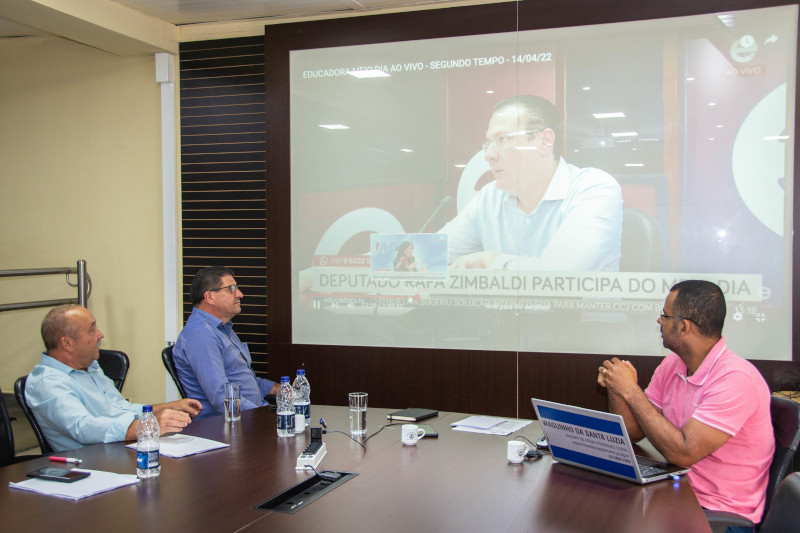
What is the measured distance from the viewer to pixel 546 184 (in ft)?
15.6

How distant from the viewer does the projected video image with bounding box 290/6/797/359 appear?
437 cm

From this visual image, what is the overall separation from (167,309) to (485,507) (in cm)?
422

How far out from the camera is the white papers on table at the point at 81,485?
2.21 meters

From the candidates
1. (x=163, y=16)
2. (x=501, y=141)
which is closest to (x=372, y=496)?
(x=501, y=141)

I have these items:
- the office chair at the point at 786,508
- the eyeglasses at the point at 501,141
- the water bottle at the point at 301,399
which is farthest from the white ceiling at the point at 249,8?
the office chair at the point at 786,508

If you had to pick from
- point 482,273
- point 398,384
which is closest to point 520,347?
point 482,273

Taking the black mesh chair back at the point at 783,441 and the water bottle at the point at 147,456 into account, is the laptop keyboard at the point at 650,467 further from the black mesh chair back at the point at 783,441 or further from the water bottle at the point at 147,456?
the water bottle at the point at 147,456

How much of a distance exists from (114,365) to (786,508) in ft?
10.3

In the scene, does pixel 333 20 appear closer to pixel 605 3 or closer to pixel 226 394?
pixel 605 3

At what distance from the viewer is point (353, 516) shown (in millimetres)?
2062

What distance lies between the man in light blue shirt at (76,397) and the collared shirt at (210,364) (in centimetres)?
32

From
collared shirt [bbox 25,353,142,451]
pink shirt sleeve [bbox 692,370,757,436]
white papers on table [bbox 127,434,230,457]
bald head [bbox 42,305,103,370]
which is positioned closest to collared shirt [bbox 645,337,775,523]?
pink shirt sleeve [bbox 692,370,757,436]

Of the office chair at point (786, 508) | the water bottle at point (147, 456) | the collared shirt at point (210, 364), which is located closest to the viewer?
the office chair at point (786, 508)

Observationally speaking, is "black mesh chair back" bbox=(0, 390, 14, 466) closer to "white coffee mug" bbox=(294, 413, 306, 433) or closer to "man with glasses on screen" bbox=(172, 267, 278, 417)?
"man with glasses on screen" bbox=(172, 267, 278, 417)
